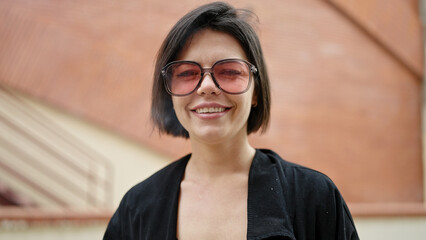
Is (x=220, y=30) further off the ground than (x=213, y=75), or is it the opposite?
(x=220, y=30)

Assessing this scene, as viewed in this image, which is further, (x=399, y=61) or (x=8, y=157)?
(x=399, y=61)

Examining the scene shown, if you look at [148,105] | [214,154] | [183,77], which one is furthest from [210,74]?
[148,105]

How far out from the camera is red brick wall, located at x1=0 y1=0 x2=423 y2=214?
20.8 feet

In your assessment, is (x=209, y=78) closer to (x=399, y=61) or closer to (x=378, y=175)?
(x=378, y=175)

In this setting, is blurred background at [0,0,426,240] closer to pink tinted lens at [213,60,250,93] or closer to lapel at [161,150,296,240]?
lapel at [161,150,296,240]

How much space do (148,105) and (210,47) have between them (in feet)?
17.1

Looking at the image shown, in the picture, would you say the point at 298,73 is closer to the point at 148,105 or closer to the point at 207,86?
the point at 148,105

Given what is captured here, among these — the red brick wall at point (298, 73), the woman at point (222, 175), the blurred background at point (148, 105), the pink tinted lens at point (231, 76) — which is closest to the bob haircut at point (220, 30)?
the woman at point (222, 175)

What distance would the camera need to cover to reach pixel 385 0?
8359mm

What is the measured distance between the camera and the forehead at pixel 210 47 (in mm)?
1561

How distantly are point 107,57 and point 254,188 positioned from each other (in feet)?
17.9

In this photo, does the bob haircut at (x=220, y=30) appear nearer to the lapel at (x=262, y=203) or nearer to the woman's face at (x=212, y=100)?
the woman's face at (x=212, y=100)

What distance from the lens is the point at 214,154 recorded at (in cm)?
170

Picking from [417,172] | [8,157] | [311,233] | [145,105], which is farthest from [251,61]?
[417,172]
